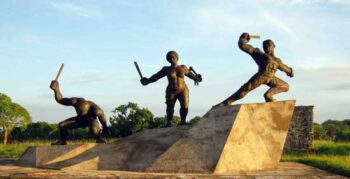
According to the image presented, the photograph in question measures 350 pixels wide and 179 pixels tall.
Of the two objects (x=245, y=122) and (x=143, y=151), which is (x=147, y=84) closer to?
(x=143, y=151)

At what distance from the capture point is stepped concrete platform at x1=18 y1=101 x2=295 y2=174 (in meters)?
8.25

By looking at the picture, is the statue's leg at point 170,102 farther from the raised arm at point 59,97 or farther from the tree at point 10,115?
the tree at point 10,115

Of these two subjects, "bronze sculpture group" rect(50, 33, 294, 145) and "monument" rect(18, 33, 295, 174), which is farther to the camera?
"bronze sculpture group" rect(50, 33, 294, 145)

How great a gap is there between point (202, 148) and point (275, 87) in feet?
7.50

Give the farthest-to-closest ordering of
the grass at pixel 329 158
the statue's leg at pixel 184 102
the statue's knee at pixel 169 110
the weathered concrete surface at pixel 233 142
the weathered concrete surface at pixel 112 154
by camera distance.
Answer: the statue's knee at pixel 169 110 < the statue's leg at pixel 184 102 < the grass at pixel 329 158 < the weathered concrete surface at pixel 112 154 < the weathered concrete surface at pixel 233 142

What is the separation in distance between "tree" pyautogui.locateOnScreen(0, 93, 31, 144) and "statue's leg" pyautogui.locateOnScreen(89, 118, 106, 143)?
67.1 feet

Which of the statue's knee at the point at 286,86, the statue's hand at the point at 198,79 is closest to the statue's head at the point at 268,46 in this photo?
the statue's knee at the point at 286,86

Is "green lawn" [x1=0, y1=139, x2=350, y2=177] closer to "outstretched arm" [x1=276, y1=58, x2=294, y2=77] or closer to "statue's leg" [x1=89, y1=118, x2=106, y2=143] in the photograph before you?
"outstretched arm" [x1=276, y1=58, x2=294, y2=77]

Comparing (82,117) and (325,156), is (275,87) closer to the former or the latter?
(82,117)

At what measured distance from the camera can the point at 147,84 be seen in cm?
1052

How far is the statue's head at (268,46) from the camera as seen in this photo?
380 inches

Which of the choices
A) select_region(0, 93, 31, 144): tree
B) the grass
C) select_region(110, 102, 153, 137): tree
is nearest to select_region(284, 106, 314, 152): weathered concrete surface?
the grass

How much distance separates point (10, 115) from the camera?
93.8 feet

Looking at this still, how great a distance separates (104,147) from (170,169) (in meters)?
1.61
